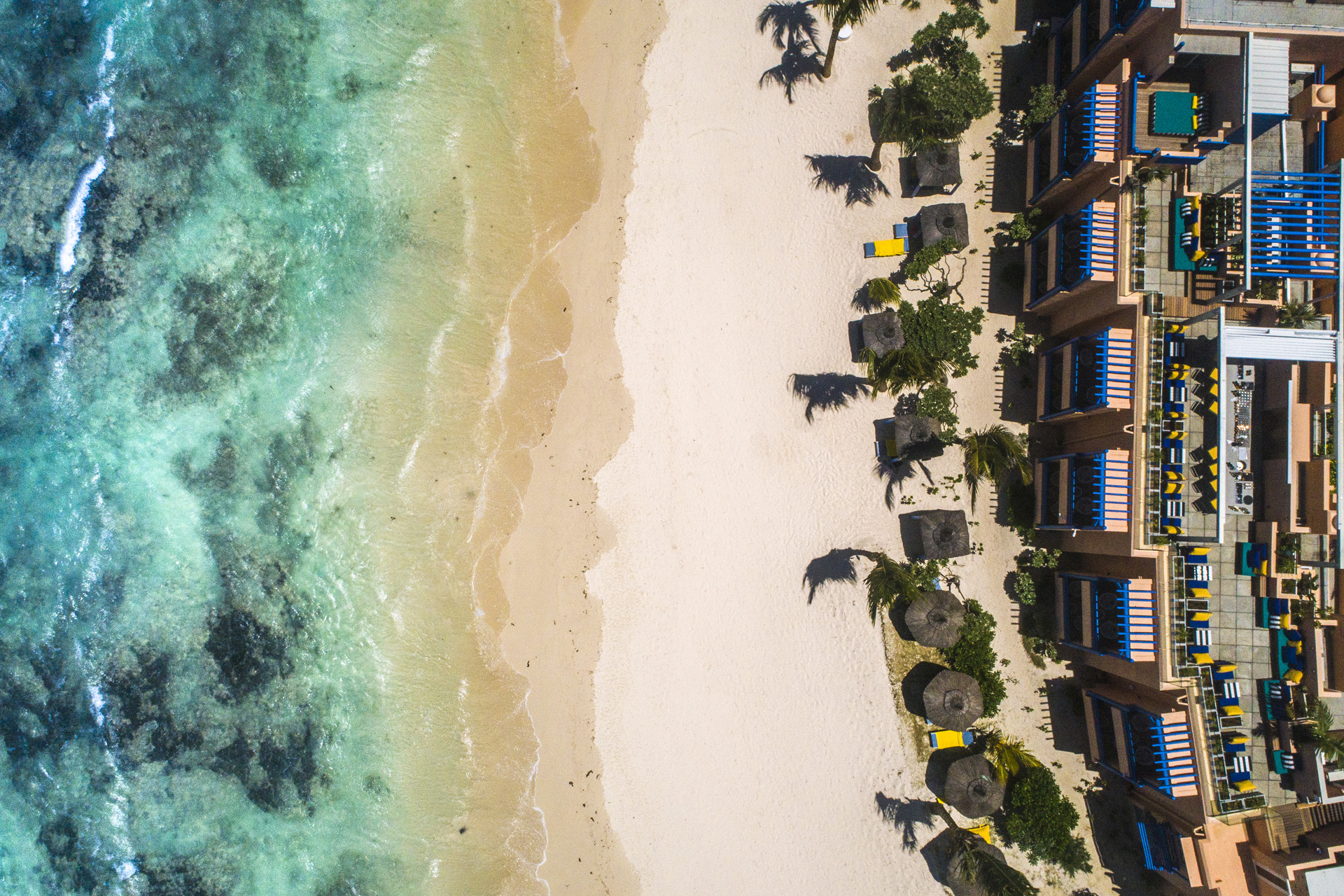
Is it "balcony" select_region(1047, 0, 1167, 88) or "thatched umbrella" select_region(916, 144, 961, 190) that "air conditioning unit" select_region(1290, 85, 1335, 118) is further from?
"thatched umbrella" select_region(916, 144, 961, 190)

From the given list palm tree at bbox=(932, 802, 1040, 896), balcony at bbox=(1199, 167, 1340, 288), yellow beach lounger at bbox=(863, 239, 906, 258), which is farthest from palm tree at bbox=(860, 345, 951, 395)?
palm tree at bbox=(932, 802, 1040, 896)

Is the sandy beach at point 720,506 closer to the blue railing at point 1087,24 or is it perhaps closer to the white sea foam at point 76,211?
the blue railing at point 1087,24

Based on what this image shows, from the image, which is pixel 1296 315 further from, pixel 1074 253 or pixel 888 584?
pixel 888 584

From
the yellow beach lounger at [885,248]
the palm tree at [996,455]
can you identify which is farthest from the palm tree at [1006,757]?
the yellow beach lounger at [885,248]

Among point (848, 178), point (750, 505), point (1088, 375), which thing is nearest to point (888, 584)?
point (750, 505)

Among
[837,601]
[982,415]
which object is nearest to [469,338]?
[837,601]

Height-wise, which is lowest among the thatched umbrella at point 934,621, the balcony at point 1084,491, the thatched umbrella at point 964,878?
the thatched umbrella at point 964,878

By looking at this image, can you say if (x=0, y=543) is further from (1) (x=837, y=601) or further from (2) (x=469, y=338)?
(1) (x=837, y=601)
